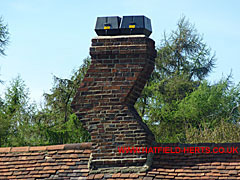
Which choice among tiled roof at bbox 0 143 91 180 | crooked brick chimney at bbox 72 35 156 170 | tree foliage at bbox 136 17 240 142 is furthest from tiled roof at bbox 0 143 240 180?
tree foliage at bbox 136 17 240 142

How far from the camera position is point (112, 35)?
9648 mm

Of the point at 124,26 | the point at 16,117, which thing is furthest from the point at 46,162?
the point at 16,117

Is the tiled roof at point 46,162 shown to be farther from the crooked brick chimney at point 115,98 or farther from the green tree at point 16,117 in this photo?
the green tree at point 16,117

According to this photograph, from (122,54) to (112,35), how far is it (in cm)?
57

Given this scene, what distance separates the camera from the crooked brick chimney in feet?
29.3

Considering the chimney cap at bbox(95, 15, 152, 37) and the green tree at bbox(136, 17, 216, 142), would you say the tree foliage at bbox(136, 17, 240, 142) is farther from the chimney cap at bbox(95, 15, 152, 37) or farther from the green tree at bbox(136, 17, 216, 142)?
the chimney cap at bbox(95, 15, 152, 37)

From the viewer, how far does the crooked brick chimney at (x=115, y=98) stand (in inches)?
351

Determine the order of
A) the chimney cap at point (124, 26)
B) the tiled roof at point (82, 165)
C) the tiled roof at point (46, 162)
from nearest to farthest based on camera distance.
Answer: the tiled roof at point (82, 165)
the tiled roof at point (46, 162)
the chimney cap at point (124, 26)

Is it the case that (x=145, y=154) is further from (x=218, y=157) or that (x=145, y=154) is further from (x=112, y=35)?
(x=112, y=35)

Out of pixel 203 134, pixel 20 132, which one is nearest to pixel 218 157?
pixel 203 134

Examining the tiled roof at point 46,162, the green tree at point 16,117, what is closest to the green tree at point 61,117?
the green tree at point 16,117

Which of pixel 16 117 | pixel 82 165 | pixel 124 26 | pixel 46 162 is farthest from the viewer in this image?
pixel 16 117

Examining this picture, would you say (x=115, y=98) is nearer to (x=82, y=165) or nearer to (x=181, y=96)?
(x=82, y=165)

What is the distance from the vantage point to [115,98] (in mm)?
9156
